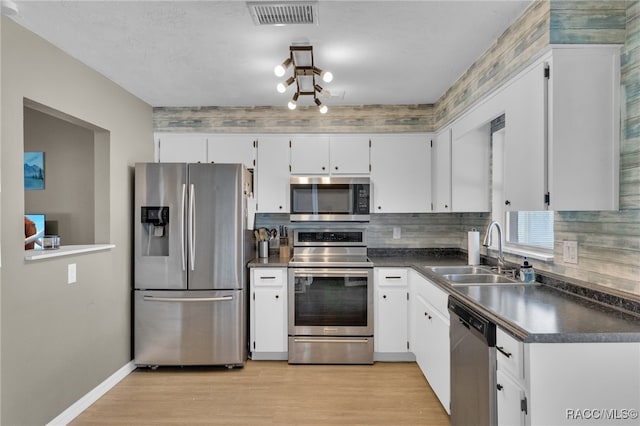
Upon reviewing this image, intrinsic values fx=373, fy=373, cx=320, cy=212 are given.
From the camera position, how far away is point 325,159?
366 centimetres

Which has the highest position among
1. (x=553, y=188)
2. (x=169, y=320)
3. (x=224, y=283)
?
(x=553, y=188)

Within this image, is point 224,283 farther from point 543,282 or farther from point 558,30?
point 558,30

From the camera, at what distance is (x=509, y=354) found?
1.50m

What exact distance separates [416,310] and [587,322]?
1676 mm

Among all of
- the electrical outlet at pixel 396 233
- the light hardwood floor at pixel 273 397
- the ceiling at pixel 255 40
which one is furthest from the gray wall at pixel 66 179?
the electrical outlet at pixel 396 233

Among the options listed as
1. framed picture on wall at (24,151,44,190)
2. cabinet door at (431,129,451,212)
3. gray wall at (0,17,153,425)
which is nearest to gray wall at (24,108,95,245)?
framed picture on wall at (24,151,44,190)

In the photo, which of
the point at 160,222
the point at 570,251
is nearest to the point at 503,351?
the point at 570,251

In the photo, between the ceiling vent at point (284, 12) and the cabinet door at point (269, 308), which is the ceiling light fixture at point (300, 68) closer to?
the ceiling vent at point (284, 12)

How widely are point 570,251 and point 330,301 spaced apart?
189 centimetres

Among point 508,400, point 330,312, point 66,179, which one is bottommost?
point 330,312

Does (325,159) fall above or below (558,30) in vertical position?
below

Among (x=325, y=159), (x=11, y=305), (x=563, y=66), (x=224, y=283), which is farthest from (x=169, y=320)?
(x=563, y=66)

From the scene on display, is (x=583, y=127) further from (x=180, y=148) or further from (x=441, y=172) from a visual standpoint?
(x=180, y=148)

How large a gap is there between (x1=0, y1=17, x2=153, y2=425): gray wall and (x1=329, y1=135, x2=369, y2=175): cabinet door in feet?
6.02
